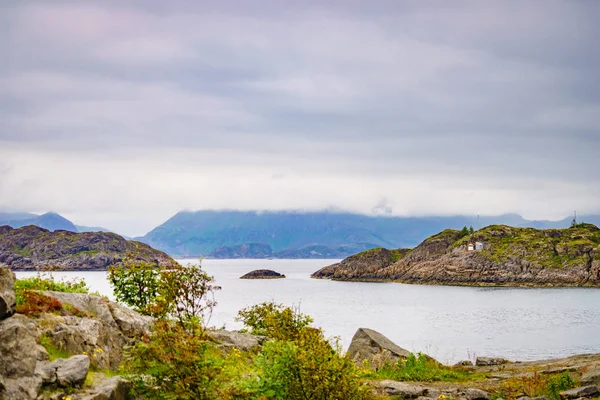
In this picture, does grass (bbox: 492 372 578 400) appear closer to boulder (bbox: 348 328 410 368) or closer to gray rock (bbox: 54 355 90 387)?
boulder (bbox: 348 328 410 368)

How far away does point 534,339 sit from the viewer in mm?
72562

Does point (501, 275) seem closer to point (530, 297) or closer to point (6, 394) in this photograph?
point (530, 297)

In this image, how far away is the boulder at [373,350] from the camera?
1158 inches

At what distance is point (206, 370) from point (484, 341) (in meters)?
65.7

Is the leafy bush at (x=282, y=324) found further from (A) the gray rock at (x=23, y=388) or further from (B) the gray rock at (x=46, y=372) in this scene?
(A) the gray rock at (x=23, y=388)

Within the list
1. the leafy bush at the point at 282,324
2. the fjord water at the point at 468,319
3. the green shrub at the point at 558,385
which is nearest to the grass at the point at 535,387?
the green shrub at the point at 558,385

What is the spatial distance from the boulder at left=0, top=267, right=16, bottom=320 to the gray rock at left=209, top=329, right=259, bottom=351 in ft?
42.4

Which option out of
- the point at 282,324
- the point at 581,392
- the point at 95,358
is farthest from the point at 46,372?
the point at 581,392

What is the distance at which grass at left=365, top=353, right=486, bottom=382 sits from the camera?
25.1 m

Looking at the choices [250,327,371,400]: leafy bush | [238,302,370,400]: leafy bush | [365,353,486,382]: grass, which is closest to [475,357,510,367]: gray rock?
[365,353,486,382]: grass

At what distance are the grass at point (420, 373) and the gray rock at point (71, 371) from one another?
14.4 metres

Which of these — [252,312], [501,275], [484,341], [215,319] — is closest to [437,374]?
[252,312]

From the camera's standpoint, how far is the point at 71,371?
1325cm

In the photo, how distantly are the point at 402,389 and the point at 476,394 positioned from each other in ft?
9.25
